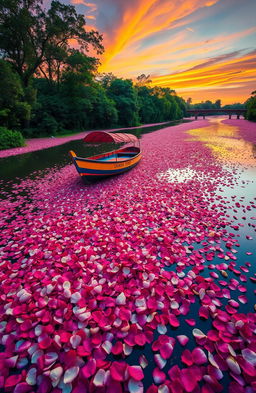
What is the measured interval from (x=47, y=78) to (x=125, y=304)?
5847 cm

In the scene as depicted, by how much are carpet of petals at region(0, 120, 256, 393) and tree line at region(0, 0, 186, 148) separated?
25.4 m

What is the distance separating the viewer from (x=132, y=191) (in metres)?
8.67

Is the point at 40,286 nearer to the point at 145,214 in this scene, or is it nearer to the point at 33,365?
the point at 33,365

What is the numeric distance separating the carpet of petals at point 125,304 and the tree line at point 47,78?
25405 millimetres

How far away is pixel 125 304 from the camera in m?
3.14

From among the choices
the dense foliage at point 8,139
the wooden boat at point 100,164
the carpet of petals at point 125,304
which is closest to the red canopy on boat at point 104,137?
the wooden boat at point 100,164

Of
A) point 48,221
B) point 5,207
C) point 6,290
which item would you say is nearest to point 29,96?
point 5,207

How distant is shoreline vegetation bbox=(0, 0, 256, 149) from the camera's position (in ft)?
93.5

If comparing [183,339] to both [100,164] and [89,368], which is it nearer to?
[89,368]

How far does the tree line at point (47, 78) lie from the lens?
2924 centimetres

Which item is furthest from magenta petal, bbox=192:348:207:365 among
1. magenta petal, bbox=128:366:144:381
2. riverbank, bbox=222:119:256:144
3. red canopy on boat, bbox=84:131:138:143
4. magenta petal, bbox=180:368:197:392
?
riverbank, bbox=222:119:256:144

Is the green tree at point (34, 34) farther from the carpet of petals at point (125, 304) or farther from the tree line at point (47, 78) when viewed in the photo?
the carpet of petals at point (125, 304)

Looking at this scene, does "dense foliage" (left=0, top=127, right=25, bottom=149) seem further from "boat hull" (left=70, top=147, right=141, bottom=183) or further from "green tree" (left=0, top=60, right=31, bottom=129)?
"boat hull" (left=70, top=147, right=141, bottom=183)

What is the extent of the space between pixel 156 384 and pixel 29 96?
40.1 m
